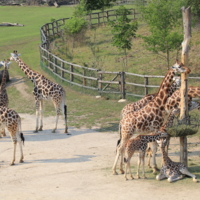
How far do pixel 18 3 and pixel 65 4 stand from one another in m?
7.10

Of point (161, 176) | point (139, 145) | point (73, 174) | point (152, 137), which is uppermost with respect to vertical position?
point (152, 137)

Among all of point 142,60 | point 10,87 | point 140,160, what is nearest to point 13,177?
point 140,160

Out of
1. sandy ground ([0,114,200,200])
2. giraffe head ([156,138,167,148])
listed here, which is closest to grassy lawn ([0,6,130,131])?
sandy ground ([0,114,200,200])

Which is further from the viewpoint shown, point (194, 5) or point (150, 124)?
point (194, 5)

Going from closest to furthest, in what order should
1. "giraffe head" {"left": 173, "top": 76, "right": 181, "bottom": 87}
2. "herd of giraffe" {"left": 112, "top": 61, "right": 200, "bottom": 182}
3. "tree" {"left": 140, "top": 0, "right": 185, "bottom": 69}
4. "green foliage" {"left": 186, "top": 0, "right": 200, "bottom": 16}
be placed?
"herd of giraffe" {"left": 112, "top": 61, "right": 200, "bottom": 182}, "giraffe head" {"left": 173, "top": 76, "right": 181, "bottom": 87}, "tree" {"left": 140, "top": 0, "right": 185, "bottom": 69}, "green foliage" {"left": 186, "top": 0, "right": 200, "bottom": 16}

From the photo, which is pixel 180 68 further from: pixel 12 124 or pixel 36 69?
pixel 36 69

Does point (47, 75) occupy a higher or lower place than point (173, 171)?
higher

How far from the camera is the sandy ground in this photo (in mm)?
9719

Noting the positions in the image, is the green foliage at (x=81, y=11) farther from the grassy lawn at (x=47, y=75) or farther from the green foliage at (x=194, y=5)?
the green foliage at (x=194, y=5)

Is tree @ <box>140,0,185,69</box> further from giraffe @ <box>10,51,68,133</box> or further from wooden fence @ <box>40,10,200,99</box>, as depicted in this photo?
giraffe @ <box>10,51,68,133</box>

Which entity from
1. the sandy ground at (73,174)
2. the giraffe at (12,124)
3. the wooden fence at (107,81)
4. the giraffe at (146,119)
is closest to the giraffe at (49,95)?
the sandy ground at (73,174)

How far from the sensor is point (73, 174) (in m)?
11.3

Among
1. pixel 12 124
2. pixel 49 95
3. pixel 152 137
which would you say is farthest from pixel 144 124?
pixel 49 95

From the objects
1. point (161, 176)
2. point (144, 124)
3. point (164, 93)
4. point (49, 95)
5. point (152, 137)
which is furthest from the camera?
point (49, 95)
